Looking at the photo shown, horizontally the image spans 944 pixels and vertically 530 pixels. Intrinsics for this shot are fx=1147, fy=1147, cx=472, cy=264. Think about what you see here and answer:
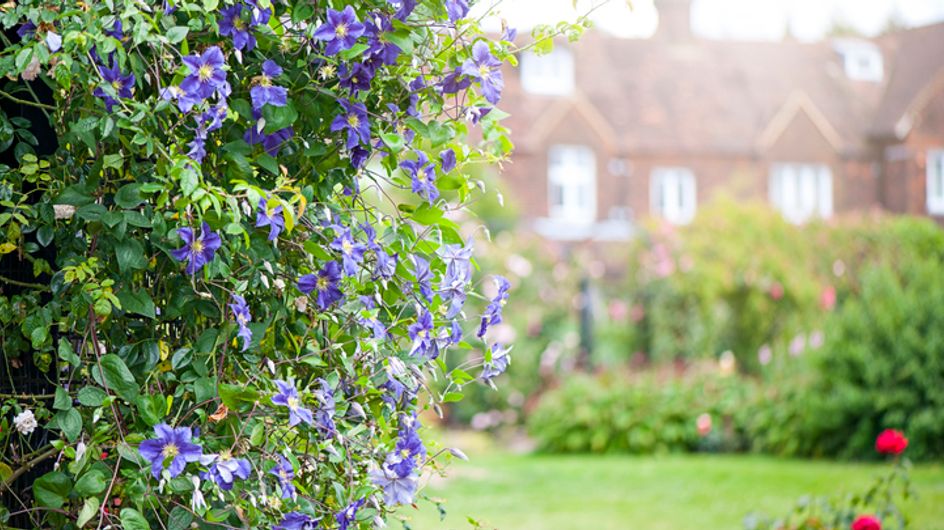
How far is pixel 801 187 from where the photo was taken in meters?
23.2

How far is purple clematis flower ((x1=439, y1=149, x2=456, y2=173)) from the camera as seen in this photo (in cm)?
189

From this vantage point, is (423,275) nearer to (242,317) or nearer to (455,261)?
(455,261)

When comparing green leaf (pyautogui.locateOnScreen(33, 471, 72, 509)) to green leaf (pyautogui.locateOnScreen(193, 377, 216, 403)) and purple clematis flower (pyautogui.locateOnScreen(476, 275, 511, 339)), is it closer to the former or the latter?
green leaf (pyautogui.locateOnScreen(193, 377, 216, 403))

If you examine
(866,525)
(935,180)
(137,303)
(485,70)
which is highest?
(935,180)

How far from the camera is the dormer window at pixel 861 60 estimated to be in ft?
81.8

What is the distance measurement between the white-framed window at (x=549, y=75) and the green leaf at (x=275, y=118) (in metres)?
21.1

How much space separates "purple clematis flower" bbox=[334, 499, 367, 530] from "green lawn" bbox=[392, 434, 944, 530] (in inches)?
135

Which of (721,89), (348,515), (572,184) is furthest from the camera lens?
(721,89)

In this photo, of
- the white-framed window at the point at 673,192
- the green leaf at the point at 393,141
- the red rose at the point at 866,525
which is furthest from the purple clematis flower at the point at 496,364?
the white-framed window at the point at 673,192

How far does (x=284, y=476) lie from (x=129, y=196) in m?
0.45

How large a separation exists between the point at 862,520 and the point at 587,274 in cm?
810

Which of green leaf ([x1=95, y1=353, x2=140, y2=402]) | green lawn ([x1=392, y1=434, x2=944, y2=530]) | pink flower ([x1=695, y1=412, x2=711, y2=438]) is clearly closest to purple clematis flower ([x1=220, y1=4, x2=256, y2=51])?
green leaf ([x1=95, y1=353, x2=140, y2=402])

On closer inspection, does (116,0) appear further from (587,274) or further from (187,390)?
(587,274)

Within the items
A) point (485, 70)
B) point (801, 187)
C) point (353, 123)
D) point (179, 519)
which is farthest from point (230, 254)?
point (801, 187)
